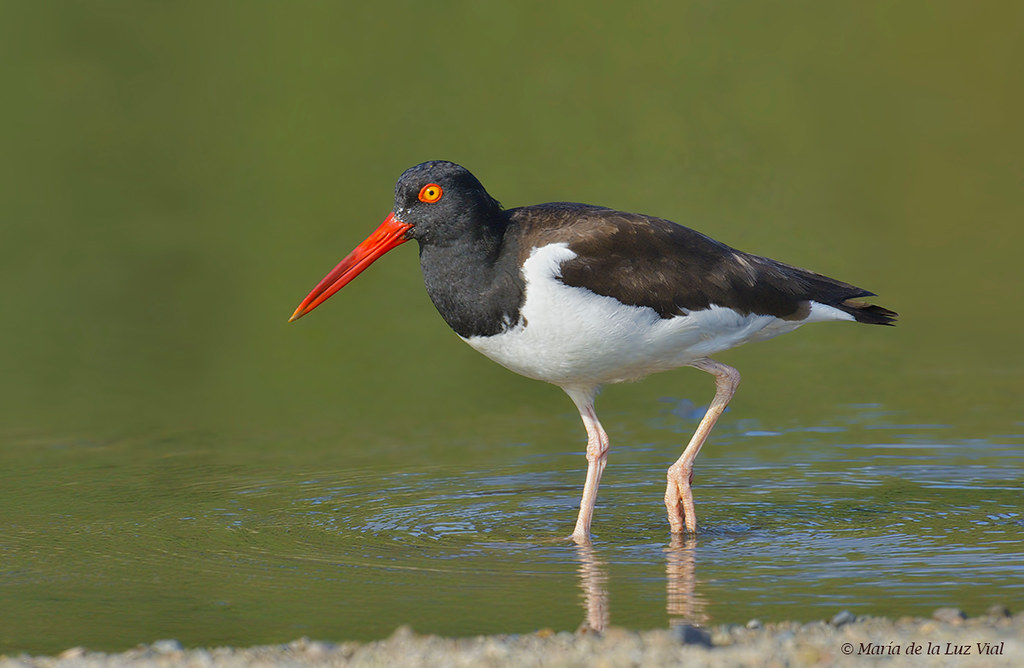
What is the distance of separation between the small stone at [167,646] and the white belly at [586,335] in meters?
2.42

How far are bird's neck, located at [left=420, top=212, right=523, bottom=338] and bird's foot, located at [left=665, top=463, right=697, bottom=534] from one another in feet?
4.30

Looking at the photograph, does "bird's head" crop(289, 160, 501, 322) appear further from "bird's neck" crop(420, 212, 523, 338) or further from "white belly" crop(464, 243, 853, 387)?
"white belly" crop(464, 243, 853, 387)

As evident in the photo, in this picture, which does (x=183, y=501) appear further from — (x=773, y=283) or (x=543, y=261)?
(x=773, y=283)

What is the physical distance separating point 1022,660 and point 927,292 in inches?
406

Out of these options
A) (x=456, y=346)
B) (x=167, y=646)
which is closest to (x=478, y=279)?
(x=167, y=646)

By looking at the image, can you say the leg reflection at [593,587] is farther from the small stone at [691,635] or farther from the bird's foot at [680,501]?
the bird's foot at [680,501]

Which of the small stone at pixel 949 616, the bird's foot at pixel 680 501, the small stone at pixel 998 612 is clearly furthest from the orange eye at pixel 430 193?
the small stone at pixel 998 612

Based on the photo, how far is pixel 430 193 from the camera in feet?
25.8

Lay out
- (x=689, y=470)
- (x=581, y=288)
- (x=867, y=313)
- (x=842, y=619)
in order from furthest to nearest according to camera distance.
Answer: (x=867, y=313), (x=689, y=470), (x=581, y=288), (x=842, y=619)

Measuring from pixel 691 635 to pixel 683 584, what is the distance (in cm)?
97

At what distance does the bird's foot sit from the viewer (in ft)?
25.6

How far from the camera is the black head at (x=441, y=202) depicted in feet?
25.5

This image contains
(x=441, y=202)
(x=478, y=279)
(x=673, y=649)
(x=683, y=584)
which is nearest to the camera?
(x=673, y=649)

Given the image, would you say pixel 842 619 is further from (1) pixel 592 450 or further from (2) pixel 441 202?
(2) pixel 441 202
